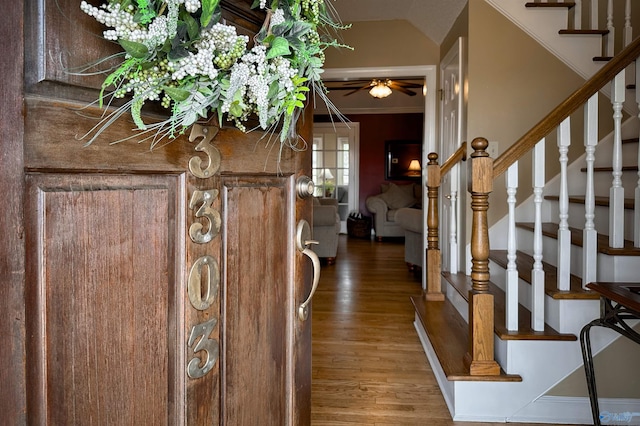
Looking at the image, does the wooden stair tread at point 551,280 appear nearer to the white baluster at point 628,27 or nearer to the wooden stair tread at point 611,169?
the wooden stair tread at point 611,169

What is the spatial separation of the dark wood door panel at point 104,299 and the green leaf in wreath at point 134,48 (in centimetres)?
18

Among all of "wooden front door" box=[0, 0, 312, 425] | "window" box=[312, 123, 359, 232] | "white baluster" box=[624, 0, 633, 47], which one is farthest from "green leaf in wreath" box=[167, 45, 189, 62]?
"window" box=[312, 123, 359, 232]

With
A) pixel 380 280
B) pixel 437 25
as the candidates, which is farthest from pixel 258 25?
pixel 380 280

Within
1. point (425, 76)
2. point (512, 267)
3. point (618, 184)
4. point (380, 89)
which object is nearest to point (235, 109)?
point (512, 267)

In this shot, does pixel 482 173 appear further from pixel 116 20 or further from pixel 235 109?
pixel 116 20

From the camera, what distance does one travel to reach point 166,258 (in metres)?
0.85

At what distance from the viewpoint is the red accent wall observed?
991 cm

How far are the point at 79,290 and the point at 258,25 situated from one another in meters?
0.58

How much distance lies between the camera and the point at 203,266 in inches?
35.7

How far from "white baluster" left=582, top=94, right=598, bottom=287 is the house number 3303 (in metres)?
1.93

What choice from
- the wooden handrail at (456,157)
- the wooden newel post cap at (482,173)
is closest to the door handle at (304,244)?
the wooden newel post cap at (482,173)

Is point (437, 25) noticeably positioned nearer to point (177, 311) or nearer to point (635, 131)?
point (635, 131)

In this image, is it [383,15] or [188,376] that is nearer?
[188,376]

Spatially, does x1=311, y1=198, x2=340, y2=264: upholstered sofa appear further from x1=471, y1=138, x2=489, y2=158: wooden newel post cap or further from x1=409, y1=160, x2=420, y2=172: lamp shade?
x1=409, y1=160, x2=420, y2=172: lamp shade
